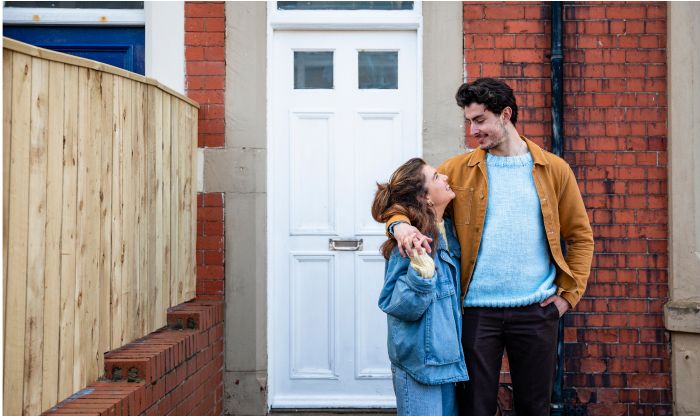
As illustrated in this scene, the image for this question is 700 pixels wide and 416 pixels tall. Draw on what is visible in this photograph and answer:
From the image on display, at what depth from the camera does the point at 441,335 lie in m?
2.94

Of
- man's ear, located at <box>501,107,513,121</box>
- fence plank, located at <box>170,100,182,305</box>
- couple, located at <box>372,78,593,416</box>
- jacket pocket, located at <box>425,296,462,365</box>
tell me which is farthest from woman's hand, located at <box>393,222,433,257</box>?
fence plank, located at <box>170,100,182,305</box>

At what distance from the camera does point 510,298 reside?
3.23 metres

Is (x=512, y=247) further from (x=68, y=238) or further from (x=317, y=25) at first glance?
(x=317, y=25)

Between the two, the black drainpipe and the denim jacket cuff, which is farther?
the black drainpipe

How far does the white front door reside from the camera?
16.4ft

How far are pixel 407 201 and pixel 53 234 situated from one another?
1482 mm

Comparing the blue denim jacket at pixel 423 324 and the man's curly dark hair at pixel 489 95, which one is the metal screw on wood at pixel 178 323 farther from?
the man's curly dark hair at pixel 489 95

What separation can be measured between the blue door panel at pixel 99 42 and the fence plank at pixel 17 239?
2.50 meters

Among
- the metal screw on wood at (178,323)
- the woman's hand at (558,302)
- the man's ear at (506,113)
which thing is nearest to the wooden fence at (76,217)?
the metal screw on wood at (178,323)

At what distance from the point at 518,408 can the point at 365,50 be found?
279 centimetres

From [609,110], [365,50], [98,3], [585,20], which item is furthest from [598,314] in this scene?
[98,3]

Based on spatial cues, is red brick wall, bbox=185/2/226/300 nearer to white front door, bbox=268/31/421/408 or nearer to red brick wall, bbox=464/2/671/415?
white front door, bbox=268/31/421/408

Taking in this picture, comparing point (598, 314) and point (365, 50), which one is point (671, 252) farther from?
point (365, 50)

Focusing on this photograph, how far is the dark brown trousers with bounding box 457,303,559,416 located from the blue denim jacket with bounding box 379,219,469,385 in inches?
7.8
